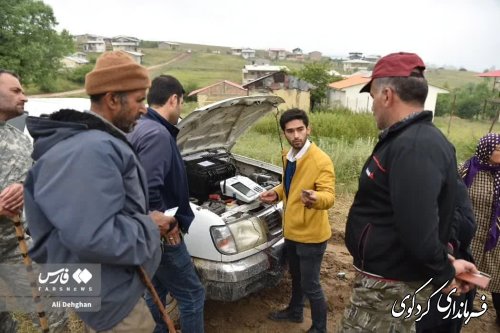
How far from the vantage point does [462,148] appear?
10.5m

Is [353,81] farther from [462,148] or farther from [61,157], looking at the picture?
[61,157]

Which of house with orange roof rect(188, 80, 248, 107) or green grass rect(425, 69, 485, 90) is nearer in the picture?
house with orange roof rect(188, 80, 248, 107)

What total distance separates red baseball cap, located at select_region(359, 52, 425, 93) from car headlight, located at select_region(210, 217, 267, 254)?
1608 mm

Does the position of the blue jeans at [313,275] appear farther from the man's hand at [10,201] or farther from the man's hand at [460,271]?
the man's hand at [10,201]

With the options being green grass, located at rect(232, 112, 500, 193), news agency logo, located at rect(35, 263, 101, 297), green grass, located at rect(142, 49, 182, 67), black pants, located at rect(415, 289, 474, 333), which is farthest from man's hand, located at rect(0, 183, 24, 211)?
green grass, located at rect(142, 49, 182, 67)

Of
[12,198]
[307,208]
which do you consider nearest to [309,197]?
[307,208]

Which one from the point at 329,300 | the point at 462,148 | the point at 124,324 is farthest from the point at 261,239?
the point at 462,148

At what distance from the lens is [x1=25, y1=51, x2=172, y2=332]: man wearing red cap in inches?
52.0

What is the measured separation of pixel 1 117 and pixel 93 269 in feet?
6.18

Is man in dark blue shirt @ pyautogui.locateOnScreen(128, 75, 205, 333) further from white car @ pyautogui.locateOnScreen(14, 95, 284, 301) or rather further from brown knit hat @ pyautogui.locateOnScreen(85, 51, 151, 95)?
brown knit hat @ pyautogui.locateOnScreen(85, 51, 151, 95)

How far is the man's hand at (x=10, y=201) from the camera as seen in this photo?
90.7 inches

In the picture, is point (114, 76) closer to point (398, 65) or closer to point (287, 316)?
point (398, 65)

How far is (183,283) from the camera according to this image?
2422 millimetres

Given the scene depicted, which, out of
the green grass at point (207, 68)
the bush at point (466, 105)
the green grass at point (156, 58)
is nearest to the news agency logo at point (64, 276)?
the bush at point (466, 105)
